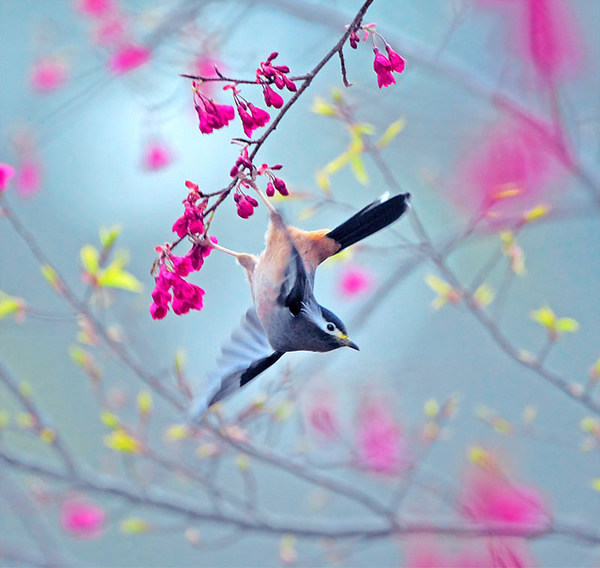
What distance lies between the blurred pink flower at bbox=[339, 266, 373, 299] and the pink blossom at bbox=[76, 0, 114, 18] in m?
1.18

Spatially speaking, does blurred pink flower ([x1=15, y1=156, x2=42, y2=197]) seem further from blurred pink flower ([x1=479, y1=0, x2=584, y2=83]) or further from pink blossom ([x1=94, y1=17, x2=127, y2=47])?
blurred pink flower ([x1=479, y1=0, x2=584, y2=83])

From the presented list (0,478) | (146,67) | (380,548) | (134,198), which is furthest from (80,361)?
(380,548)

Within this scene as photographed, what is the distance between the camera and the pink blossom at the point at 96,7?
7.84 feet

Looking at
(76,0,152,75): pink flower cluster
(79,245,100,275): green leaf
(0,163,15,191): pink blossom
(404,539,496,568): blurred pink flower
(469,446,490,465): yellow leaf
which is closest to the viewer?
(0,163,15,191): pink blossom

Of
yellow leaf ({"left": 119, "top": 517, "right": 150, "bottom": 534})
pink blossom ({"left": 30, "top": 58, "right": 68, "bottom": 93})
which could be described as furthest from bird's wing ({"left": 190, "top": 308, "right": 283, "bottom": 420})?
pink blossom ({"left": 30, "top": 58, "right": 68, "bottom": 93})

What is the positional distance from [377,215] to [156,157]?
1.58 m

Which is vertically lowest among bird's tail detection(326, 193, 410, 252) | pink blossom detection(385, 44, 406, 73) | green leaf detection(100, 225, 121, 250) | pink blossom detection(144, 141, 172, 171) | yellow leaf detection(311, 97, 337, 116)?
pink blossom detection(144, 141, 172, 171)

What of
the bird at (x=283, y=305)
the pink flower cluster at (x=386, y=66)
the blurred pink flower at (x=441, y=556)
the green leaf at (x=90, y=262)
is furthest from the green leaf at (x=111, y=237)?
the blurred pink flower at (x=441, y=556)

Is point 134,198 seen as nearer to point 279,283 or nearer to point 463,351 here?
point 463,351

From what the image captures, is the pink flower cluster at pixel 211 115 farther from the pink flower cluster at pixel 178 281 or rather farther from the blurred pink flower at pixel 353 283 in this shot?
the blurred pink flower at pixel 353 283

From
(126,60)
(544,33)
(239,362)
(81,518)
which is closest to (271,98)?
(239,362)

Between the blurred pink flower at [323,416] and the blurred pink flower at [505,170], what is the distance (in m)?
0.86

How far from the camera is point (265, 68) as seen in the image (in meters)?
0.76

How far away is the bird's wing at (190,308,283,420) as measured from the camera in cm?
99
